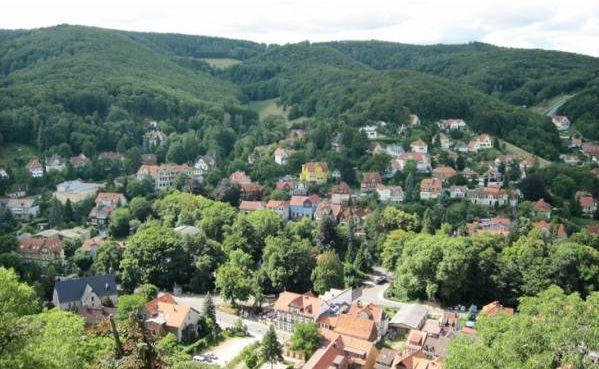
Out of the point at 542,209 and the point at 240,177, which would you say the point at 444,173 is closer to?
the point at 542,209

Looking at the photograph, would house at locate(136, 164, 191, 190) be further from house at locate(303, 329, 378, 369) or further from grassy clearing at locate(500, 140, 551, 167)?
grassy clearing at locate(500, 140, 551, 167)

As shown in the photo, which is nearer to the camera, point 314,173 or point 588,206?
point 588,206

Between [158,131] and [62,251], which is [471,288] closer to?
[62,251]

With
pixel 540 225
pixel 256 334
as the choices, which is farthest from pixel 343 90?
pixel 256 334

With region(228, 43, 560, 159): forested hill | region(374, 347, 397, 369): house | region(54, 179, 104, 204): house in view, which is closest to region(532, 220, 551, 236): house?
region(374, 347, 397, 369): house

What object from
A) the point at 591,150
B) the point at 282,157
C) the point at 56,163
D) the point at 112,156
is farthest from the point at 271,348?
the point at 591,150

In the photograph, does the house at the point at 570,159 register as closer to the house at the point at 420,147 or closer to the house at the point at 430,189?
the house at the point at 420,147

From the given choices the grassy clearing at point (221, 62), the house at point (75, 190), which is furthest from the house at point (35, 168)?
the grassy clearing at point (221, 62)
